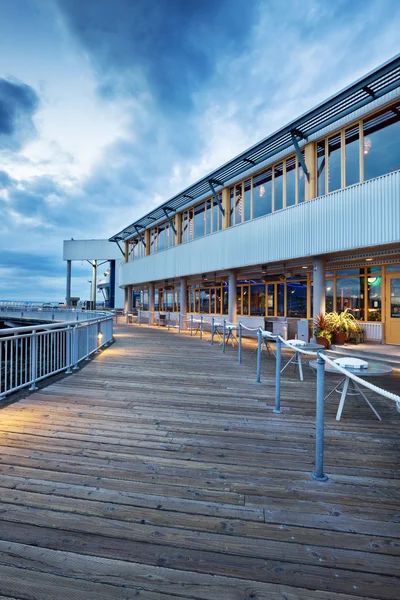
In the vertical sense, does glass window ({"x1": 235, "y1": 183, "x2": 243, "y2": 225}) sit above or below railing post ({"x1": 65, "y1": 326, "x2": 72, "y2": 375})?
above

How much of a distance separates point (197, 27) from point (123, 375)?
70.6 feet

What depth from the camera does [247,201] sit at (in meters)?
14.7

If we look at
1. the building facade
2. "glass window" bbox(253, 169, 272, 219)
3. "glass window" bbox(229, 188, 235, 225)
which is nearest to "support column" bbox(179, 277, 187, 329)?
the building facade

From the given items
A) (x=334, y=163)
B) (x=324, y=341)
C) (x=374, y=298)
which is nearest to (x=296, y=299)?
(x=374, y=298)

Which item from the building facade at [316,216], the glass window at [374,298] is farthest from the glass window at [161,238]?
the glass window at [374,298]

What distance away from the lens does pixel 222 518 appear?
79.5 inches

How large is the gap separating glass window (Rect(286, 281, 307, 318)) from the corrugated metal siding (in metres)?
3.11

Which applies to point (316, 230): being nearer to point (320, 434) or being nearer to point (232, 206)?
point (232, 206)

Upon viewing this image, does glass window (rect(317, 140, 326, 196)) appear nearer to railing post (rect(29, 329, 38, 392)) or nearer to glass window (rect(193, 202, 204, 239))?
glass window (rect(193, 202, 204, 239))

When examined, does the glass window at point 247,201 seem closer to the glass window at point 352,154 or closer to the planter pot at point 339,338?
the glass window at point 352,154

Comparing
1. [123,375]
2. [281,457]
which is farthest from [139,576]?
[123,375]

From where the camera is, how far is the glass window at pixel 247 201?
47.9ft

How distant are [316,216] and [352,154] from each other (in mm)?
2436

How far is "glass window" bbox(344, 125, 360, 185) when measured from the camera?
10.1m
